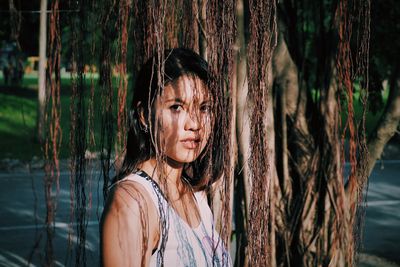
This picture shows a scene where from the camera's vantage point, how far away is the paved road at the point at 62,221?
247 inches

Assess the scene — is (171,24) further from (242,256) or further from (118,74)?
(242,256)

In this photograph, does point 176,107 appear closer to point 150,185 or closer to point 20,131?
point 150,185

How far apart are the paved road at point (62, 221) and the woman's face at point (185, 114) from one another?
3.39 metres

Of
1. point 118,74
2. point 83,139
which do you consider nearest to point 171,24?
point 118,74

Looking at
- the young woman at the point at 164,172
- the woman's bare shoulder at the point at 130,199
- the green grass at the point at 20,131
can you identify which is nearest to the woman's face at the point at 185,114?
the young woman at the point at 164,172

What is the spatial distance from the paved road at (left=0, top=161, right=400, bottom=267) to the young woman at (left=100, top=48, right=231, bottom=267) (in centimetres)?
327

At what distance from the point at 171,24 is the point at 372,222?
20.6ft

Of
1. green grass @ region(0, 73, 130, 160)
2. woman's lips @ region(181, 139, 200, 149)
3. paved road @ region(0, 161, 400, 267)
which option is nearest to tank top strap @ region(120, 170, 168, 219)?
woman's lips @ region(181, 139, 200, 149)

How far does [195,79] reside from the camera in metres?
1.56

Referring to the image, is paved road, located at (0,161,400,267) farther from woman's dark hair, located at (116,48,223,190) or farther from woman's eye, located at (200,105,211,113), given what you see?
woman's eye, located at (200,105,211,113)

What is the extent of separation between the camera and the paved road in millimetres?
6281

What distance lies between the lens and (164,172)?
142cm

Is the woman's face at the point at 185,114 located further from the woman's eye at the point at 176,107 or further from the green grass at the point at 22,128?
the green grass at the point at 22,128

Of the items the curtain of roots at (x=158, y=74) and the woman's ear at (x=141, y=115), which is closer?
the curtain of roots at (x=158, y=74)
